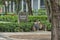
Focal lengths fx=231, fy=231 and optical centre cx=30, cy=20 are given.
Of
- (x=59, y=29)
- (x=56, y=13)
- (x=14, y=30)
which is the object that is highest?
(x=56, y=13)

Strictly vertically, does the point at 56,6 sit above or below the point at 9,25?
above

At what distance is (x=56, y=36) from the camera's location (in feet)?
26.9

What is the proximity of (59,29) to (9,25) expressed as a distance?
361 inches

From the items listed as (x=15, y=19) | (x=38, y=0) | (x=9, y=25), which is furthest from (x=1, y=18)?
(x=38, y=0)

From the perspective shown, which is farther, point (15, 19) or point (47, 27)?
point (15, 19)

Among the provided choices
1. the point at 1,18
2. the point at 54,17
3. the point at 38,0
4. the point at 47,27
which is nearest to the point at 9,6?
the point at 38,0

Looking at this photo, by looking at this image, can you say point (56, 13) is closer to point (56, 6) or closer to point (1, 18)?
point (56, 6)

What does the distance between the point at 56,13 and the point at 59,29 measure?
1.90ft

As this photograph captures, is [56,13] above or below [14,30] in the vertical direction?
above

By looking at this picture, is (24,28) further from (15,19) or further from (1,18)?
(1,18)

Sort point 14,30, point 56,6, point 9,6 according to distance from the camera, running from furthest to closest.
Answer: point 9,6
point 14,30
point 56,6

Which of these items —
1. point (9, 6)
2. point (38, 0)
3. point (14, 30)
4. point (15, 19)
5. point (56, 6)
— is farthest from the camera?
point (9, 6)

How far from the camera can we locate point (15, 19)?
21891 mm

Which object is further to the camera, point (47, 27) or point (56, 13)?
point (47, 27)
